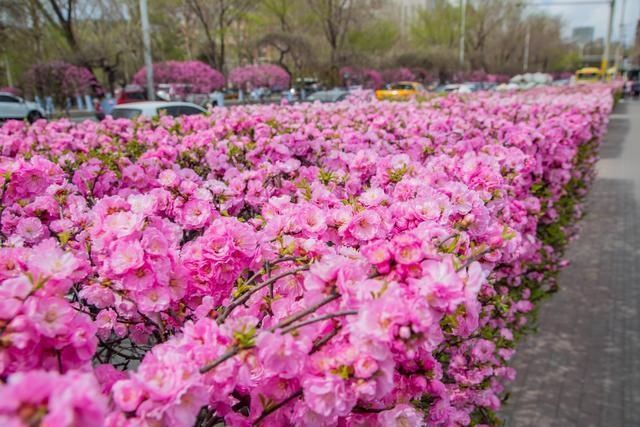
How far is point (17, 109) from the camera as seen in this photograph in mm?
21266

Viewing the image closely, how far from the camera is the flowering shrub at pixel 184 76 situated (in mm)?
24328

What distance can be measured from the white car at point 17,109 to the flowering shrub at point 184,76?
4579 millimetres

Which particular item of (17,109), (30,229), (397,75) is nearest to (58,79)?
(17,109)

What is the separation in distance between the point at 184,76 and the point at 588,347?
74.2 feet

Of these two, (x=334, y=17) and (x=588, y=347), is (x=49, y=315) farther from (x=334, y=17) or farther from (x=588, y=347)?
(x=334, y=17)

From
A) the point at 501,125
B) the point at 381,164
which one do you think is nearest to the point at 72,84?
the point at 501,125

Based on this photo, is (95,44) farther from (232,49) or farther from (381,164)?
(381,164)

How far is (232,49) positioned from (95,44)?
19.9m

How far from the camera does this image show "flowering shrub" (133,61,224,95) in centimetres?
2433

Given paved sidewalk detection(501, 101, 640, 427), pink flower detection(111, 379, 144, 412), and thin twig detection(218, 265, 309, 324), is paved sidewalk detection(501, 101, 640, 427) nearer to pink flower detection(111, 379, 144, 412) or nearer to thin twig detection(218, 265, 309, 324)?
thin twig detection(218, 265, 309, 324)

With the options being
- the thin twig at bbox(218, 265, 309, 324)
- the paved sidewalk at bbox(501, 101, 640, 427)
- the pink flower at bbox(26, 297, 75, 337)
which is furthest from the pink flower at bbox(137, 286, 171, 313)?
the paved sidewalk at bbox(501, 101, 640, 427)

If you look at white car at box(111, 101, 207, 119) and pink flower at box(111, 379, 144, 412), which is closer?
pink flower at box(111, 379, 144, 412)

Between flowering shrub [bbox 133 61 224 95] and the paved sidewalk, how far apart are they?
65.3ft

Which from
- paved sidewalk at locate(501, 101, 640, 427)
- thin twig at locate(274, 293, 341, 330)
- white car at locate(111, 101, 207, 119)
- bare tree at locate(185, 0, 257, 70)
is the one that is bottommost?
paved sidewalk at locate(501, 101, 640, 427)
